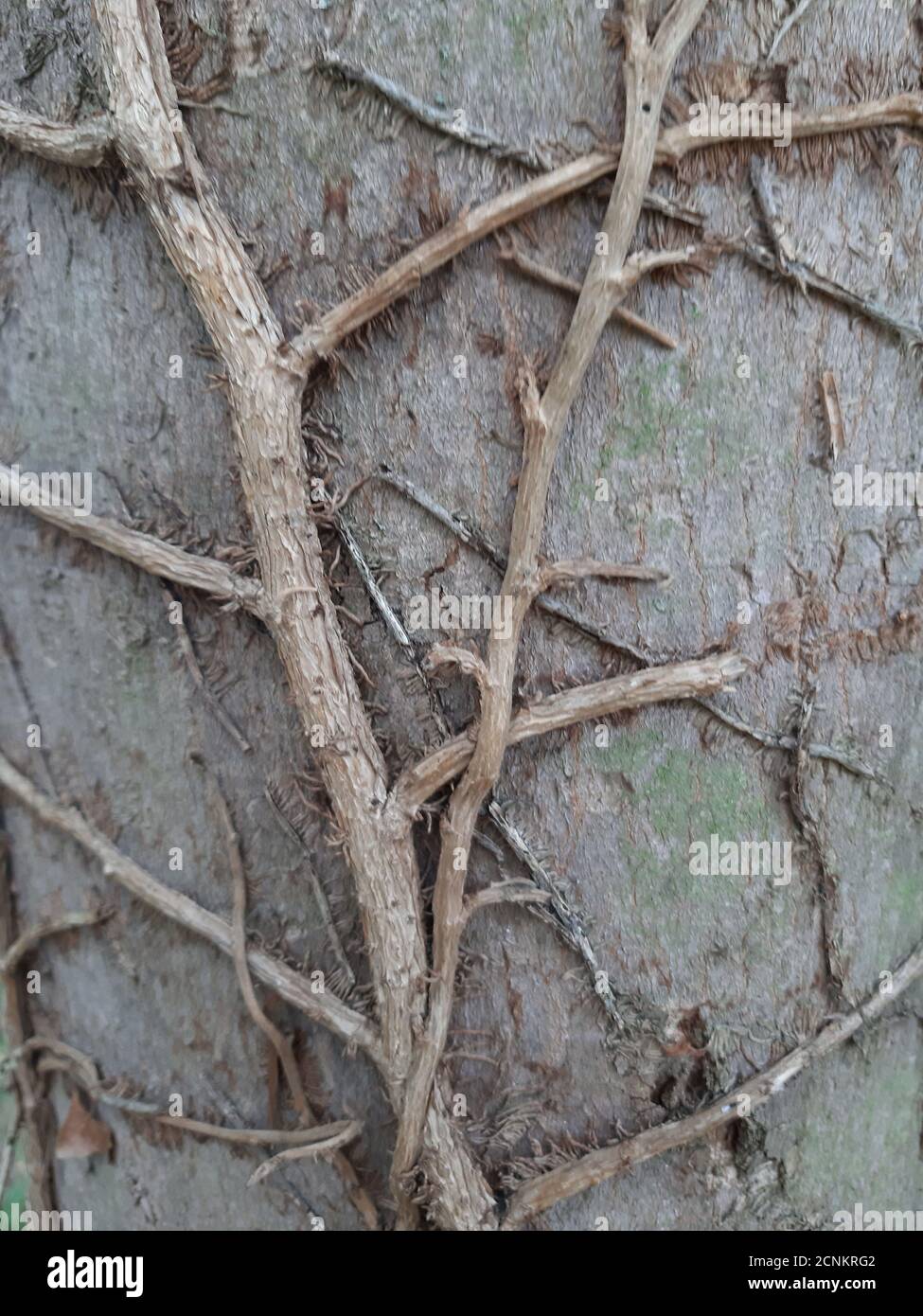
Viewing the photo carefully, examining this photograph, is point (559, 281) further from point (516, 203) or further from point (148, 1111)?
point (148, 1111)

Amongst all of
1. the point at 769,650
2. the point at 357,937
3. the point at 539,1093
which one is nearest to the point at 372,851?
the point at 357,937

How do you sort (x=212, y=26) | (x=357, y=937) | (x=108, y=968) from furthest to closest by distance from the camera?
(x=108, y=968)
(x=357, y=937)
(x=212, y=26)

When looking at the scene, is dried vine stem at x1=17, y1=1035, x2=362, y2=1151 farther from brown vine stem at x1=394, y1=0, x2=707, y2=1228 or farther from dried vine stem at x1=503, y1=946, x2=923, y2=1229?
dried vine stem at x1=503, y1=946, x2=923, y2=1229

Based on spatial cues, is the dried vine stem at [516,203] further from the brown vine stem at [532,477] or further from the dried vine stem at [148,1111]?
the dried vine stem at [148,1111]

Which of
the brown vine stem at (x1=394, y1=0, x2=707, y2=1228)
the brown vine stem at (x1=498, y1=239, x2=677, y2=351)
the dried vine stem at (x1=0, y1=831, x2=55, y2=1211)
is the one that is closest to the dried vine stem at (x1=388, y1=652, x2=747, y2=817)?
the brown vine stem at (x1=394, y1=0, x2=707, y2=1228)

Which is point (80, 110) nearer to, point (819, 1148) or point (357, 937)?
point (357, 937)

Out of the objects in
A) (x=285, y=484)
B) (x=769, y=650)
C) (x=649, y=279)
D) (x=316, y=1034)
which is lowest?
(x=316, y=1034)

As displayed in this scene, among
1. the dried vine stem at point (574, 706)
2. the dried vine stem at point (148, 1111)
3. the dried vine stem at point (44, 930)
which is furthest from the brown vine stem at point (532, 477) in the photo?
the dried vine stem at point (44, 930)
